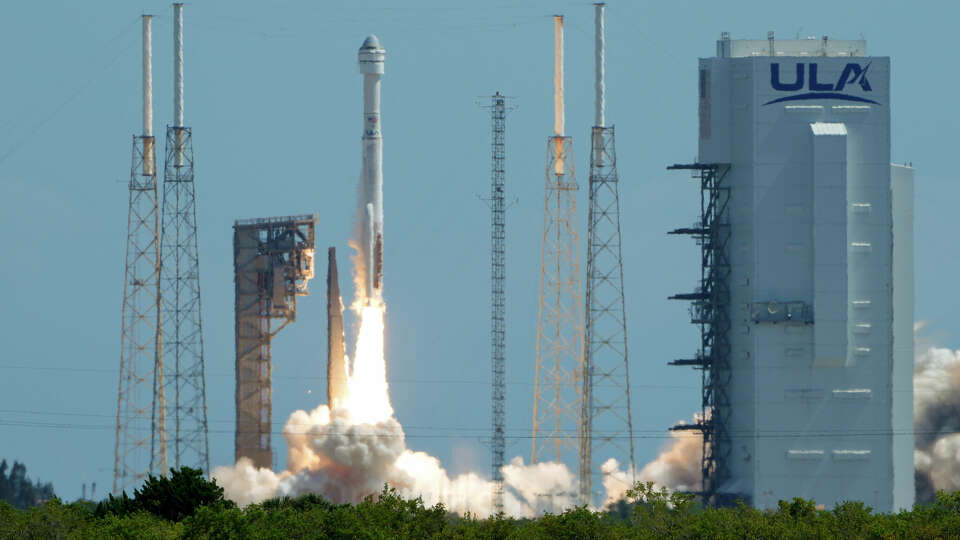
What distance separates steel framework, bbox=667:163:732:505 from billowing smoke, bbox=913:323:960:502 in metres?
12.1

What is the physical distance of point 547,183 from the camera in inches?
4852

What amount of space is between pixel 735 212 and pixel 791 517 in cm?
2789

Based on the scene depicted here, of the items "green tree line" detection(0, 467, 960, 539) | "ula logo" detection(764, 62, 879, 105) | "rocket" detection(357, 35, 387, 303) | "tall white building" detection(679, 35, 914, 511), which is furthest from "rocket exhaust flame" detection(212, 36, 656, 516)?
"green tree line" detection(0, 467, 960, 539)

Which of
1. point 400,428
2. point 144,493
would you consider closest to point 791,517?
point 144,493

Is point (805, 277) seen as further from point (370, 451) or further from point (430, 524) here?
point (430, 524)

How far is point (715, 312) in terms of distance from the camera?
125500 mm

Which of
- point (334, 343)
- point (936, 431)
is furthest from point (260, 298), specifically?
point (936, 431)

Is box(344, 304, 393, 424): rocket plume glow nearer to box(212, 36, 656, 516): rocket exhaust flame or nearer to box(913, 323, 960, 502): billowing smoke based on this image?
box(212, 36, 656, 516): rocket exhaust flame

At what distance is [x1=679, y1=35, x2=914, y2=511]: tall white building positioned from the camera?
404ft

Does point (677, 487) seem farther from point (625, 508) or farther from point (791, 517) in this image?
point (791, 517)

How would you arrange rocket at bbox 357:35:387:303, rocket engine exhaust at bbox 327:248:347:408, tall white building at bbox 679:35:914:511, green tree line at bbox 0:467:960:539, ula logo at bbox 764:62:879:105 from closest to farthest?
1. green tree line at bbox 0:467:960:539
2. tall white building at bbox 679:35:914:511
3. ula logo at bbox 764:62:879:105
4. rocket at bbox 357:35:387:303
5. rocket engine exhaust at bbox 327:248:347:408

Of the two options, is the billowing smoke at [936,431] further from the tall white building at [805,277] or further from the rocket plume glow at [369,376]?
the rocket plume glow at [369,376]

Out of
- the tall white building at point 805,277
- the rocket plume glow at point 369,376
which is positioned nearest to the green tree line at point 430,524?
the tall white building at point 805,277

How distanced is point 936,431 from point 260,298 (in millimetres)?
36096
